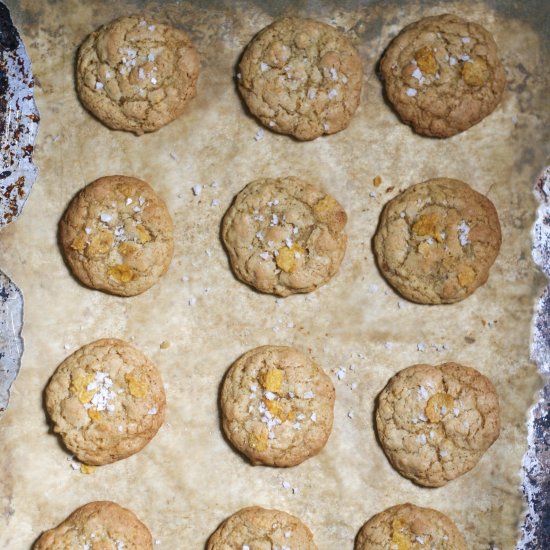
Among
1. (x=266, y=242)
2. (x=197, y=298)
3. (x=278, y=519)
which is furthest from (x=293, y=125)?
(x=278, y=519)

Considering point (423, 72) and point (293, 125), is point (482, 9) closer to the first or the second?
point (423, 72)

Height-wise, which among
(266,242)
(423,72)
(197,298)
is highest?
(423,72)

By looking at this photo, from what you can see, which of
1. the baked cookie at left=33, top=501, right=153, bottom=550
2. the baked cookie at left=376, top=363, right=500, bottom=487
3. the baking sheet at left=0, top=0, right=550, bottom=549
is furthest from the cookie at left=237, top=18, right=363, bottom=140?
the baked cookie at left=33, top=501, right=153, bottom=550

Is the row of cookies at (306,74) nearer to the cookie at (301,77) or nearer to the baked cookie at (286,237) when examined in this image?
the cookie at (301,77)

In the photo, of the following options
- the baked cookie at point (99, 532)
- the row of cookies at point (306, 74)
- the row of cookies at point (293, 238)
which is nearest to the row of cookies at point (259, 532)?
the baked cookie at point (99, 532)

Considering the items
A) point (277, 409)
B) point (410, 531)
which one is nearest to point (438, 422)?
point (410, 531)

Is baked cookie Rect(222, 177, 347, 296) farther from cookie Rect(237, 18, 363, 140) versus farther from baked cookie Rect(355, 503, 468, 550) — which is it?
baked cookie Rect(355, 503, 468, 550)

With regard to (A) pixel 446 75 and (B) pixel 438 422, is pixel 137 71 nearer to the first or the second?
(A) pixel 446 75

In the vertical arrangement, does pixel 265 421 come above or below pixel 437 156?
below
